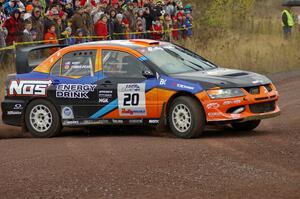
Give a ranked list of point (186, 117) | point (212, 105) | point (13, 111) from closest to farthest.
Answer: point (212, 105) → point (186, 117) → point (13, 111)

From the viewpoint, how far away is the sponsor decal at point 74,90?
41.4 feet

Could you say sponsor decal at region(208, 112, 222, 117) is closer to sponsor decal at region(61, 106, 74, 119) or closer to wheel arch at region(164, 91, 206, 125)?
wheel arch at region(164, 91, 206, 125)

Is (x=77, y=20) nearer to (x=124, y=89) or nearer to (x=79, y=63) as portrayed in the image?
(x=79, y=63)

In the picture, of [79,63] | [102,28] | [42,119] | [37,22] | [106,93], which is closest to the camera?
[106,93]

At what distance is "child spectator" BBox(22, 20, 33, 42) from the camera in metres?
19.7

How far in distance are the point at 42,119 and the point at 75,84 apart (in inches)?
34.4

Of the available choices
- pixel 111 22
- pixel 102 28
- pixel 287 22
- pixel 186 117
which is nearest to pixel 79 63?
pixel 186 117

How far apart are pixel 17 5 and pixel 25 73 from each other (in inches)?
306

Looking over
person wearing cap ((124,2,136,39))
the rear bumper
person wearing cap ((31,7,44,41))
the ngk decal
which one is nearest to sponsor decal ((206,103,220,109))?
the ngk decal

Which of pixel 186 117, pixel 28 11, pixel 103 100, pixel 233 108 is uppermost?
pixel 28 11

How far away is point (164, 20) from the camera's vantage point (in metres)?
26.3

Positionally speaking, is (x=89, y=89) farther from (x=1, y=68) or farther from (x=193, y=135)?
(x=1, y=68)

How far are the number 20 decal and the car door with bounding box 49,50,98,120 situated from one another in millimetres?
562

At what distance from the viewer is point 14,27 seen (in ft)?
64.7
